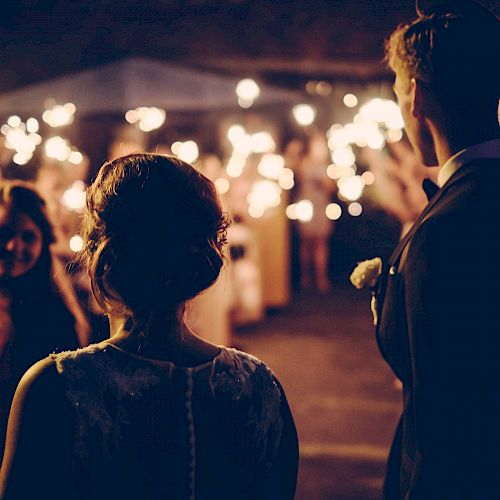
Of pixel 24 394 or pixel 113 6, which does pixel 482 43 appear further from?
pixel 113 6

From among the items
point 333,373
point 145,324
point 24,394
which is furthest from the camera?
point 333,373

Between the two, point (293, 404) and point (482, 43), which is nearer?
point (482, 43)

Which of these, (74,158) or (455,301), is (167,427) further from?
(74,158)

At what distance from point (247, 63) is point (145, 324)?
20.2 feet

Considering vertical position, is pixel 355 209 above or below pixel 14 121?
below

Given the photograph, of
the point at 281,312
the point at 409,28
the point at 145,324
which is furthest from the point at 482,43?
the point at 281,312

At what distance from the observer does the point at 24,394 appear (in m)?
1.43

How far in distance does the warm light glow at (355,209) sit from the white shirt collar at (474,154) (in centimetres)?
1211

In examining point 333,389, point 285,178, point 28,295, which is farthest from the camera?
point 285,178

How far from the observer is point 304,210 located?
35.9ft

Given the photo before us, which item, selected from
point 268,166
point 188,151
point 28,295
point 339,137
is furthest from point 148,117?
point 28,295

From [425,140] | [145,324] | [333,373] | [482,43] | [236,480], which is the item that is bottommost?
[333,373]

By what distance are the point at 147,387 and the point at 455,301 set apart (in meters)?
0.76

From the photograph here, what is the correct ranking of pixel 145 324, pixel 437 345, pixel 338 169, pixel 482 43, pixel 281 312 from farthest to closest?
pixel 338 169, pixel 281 312, pixel 482 43, pixel 437 345, pixel 145 324
